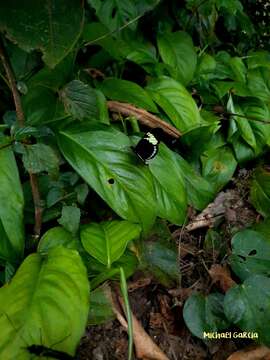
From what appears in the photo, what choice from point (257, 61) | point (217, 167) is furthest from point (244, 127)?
point (257, 61)

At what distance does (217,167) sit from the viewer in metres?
1.77

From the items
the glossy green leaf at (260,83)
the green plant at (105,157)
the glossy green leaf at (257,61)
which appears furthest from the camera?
the glossy green leaf at (257,61)

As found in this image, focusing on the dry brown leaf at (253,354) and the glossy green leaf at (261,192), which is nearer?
the dry brown leaf at (253,354)

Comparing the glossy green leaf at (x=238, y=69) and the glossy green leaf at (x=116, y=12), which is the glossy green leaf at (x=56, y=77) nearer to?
the glossy green leaf at (x=116, y=12)

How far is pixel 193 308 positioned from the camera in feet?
4.22

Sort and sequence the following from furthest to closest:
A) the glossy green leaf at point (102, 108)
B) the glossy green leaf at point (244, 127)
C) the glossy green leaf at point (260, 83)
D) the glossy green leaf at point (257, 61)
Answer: the glossy green leaf at point (257, 61)
the glossy green leaf at point (260, 83)
the glossy green leaf at point (244, 127)
the glossy green leaf at point (102, 108)

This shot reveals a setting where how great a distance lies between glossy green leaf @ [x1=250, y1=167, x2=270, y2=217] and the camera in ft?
5.67

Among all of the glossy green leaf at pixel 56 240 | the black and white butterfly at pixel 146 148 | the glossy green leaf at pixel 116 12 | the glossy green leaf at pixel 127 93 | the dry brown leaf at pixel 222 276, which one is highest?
the glossy green leaf at pixel 116 12

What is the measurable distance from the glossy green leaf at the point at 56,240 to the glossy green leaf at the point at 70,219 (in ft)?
0.09

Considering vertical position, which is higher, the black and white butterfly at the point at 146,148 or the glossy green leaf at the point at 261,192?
the black and white butterfly at the point at 146,148

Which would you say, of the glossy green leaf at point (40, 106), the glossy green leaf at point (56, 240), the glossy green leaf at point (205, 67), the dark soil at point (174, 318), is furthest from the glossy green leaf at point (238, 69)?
the glossy green leaf at point (56, 240)

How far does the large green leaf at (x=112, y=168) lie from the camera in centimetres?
125

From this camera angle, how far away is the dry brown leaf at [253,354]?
1.25 meters

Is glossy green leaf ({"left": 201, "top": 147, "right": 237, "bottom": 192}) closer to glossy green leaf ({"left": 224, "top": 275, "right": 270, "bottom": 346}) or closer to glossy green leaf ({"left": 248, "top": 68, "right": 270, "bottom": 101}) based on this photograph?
glossy green leaf ({"left": 248, "top": 68, "right": 270, "bottom": 101})
